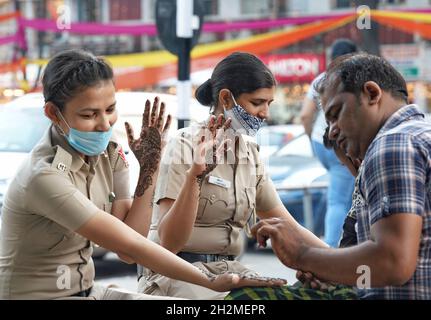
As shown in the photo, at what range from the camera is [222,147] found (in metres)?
3.29

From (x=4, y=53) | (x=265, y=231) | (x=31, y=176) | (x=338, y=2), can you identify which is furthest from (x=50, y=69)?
(x=338, y=2)

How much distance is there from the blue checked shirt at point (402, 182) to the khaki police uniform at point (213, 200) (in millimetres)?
977

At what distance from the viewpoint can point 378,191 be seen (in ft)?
7.99

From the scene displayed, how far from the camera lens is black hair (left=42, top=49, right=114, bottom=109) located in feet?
9.66

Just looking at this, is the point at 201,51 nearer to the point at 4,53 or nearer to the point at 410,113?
the point at 4,53

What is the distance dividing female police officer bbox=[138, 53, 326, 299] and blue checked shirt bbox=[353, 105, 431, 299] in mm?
687

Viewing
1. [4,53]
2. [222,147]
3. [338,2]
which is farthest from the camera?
[338,2]

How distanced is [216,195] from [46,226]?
77cm

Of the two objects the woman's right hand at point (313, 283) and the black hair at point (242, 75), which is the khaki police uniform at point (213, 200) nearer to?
the black hair at point (242, 75)

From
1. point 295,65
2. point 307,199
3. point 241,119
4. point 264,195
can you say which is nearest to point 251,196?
point 264,195

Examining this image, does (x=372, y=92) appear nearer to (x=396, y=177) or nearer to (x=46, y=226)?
(x=396, y=177)

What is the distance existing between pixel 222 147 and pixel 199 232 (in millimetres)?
353

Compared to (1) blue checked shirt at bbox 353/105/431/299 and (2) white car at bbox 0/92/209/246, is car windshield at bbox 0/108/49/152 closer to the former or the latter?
(2) white car at bbox 0/92/209/246

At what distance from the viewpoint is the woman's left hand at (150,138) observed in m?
3.20
